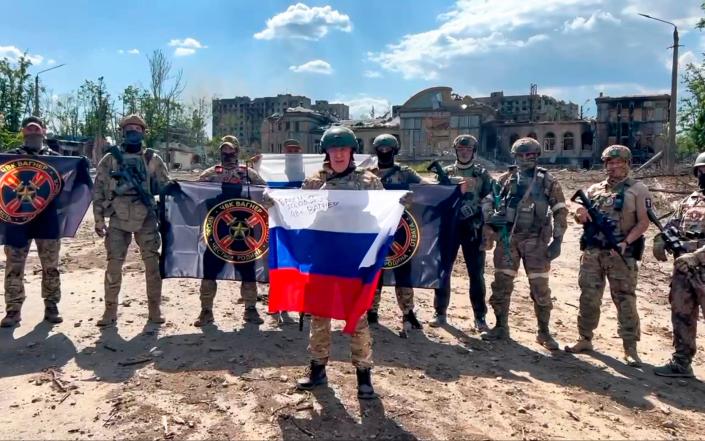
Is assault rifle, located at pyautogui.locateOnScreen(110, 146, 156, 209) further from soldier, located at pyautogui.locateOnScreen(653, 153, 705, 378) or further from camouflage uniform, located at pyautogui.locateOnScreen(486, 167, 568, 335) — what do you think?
soldier, located at pyautogui.locateOnScreen(653, 153, 705, 378)

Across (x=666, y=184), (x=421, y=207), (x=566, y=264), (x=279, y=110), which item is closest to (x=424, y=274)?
(x=421, y=207)

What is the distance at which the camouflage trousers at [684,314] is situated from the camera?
5.64 metres

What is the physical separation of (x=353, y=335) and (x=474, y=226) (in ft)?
9.53

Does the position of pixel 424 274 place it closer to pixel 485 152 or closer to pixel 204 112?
pixel 485 152

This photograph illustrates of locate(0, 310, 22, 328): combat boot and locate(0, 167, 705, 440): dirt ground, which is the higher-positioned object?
locate(0, 310, 22, 328): combat boot

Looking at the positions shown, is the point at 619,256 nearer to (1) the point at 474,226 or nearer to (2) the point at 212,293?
(1) the point at 474,226

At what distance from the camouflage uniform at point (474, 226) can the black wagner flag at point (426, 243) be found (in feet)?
0.73

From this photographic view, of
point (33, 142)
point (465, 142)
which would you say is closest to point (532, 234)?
point (465, 142)

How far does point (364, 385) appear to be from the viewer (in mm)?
4871

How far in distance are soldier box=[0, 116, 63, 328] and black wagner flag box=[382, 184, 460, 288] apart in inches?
175

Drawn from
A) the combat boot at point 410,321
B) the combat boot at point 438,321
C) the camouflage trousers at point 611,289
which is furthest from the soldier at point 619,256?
the combat boot at point 410,321

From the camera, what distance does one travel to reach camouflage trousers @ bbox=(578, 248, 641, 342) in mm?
6035

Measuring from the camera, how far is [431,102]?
60.6m

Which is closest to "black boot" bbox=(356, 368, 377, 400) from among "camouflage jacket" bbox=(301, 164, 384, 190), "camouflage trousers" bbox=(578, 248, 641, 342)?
"camouflage jacket" bbox=(301, 164, 384, 190)
